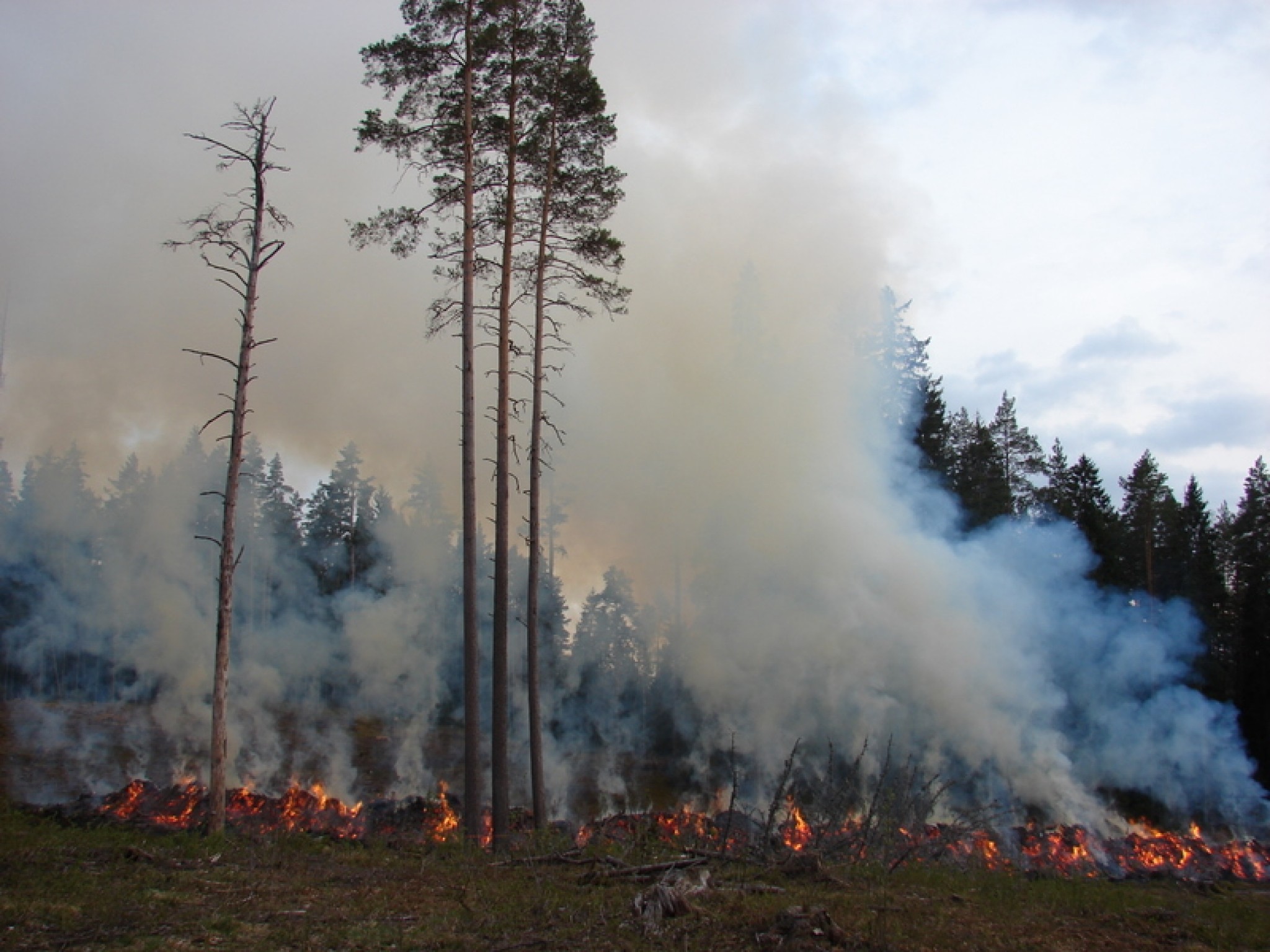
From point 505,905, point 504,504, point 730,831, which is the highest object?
point 504,504

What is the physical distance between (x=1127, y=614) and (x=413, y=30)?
3070 cm

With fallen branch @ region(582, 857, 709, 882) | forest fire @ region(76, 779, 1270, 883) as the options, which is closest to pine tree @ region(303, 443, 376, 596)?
forest fire @ region(76, 779, 1270, 883)

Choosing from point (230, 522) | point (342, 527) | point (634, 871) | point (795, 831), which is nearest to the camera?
point (634, 871)

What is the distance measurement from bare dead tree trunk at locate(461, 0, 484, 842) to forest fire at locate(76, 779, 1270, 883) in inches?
65.7

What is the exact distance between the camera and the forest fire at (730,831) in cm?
1548

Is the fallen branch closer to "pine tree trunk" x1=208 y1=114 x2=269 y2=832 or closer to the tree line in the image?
"pine tree trunk" x1=208 y1=114 x2=269 y2=832

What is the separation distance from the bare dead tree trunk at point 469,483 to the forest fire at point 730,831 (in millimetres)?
1669

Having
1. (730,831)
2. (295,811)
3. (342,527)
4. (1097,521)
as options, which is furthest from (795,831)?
(342,527)

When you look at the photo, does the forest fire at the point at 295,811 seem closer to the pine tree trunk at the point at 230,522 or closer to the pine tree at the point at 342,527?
the pine tree trunk at the point at 230,522

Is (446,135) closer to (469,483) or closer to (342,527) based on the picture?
(469,483)

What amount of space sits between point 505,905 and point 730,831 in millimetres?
8585

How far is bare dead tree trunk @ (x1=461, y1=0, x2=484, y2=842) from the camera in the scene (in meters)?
12.6

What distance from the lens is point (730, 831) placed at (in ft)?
51.0

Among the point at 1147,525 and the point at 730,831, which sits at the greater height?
the point at 1147,525
